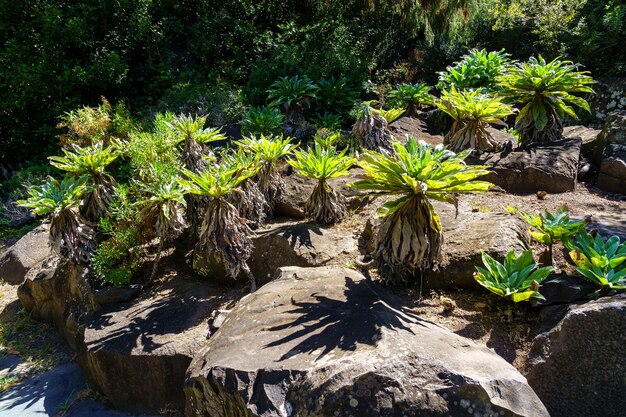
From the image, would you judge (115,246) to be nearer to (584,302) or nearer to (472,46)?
(584,302)

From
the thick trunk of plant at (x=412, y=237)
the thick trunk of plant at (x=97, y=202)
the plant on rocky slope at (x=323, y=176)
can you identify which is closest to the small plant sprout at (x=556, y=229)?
the thick trunk of plant at (x=412, y=237)

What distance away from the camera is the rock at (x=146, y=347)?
4.45 m

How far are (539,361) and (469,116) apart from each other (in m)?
3.93

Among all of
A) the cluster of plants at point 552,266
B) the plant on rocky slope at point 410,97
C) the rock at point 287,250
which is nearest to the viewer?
the cluster of plants at point 552,266

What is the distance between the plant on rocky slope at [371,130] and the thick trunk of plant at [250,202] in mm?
2081

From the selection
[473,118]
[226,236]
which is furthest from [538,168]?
[226,236]

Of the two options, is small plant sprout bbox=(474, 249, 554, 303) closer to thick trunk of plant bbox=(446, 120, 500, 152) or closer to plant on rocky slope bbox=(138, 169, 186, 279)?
thick trunk of plant bbox=(446, 120, 500, 152)

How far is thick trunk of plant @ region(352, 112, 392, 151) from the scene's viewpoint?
7.06 m

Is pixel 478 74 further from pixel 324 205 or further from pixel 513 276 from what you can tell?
pixel 513 276

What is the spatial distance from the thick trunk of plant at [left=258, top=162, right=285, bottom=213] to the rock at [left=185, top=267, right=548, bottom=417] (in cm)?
204

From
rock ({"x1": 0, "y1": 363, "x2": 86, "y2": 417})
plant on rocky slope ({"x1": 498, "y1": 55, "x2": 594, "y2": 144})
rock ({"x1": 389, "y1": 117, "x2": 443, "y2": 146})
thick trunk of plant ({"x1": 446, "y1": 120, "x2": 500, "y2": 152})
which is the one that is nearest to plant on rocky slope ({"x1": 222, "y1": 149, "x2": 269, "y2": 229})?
rock ({"x1": 0, "y1": 363, "x2": 86, "y2": 417})

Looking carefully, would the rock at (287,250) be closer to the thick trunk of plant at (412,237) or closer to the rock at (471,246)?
the thick trunk of plant at (412,237)

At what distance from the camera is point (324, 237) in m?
5.32

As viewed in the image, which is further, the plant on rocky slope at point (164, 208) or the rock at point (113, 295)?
the rock at point (113, 295)
